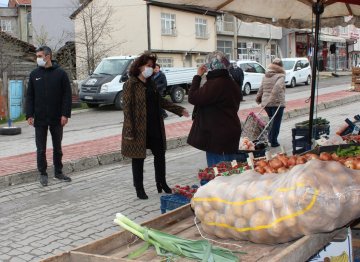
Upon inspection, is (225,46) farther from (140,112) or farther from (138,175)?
(140,112)

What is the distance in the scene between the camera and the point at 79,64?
1371 inches

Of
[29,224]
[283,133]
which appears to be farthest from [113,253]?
[283,133]

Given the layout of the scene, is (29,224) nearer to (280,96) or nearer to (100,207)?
(100,207)

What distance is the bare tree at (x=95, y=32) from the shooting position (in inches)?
1228

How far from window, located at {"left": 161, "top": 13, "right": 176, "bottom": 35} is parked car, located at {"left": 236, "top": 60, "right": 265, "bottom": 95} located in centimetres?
841

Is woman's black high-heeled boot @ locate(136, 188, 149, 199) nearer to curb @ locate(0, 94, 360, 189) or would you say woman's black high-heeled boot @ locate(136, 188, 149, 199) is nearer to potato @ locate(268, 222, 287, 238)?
curb @ locate(0, 94, 360, 189)

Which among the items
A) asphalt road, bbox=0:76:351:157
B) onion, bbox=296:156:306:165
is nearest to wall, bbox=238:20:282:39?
asphalt road, bbox=0:76:351:157

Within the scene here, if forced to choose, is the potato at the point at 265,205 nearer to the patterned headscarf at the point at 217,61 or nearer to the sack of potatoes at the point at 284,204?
the sack of potatoes at the point at 284,204

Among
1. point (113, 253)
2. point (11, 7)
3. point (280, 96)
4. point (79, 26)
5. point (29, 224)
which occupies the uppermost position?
point (11, 7)

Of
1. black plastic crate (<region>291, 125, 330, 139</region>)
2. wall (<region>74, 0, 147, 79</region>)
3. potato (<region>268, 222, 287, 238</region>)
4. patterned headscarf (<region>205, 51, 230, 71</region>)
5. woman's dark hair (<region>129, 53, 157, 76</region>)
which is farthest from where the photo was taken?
wall (<region>74, 0, 147, 79</region>)

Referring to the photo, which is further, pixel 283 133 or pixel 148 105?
pixel 283 133

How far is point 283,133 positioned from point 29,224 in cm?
857

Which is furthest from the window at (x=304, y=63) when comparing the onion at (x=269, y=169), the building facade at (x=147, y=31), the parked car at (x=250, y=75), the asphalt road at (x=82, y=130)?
the onion at (x=269, y=169)

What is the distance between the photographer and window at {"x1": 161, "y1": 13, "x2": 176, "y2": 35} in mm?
34312
